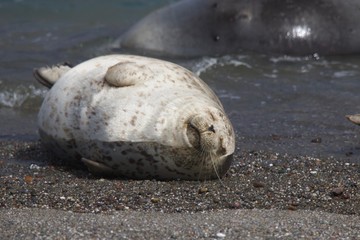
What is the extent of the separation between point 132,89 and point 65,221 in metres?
1.12

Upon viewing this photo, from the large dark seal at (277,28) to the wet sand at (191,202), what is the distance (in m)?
3.59

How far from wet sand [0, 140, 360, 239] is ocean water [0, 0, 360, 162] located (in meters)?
0.60

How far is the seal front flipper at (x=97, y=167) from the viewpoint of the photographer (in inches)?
193

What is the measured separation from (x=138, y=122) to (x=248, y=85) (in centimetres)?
308

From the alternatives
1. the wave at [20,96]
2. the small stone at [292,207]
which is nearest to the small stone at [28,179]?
the small stone at [292,207]

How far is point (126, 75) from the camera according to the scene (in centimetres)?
502

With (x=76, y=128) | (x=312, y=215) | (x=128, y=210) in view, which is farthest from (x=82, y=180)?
(x=312, y=215)

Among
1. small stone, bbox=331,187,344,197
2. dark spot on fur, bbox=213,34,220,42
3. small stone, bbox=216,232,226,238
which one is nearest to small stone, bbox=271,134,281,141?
small stone, bbox=331,187,344,197

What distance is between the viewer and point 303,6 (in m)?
9.05

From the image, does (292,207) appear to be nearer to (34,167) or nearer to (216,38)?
(34,167)

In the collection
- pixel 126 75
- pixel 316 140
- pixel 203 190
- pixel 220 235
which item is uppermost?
pixel 126 75

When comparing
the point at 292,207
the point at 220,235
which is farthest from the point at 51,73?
the point at 220,235

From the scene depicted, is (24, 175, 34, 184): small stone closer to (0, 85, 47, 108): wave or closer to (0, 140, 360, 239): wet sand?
(0, 140, 360, 239): wet sand

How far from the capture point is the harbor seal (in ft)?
15.4
